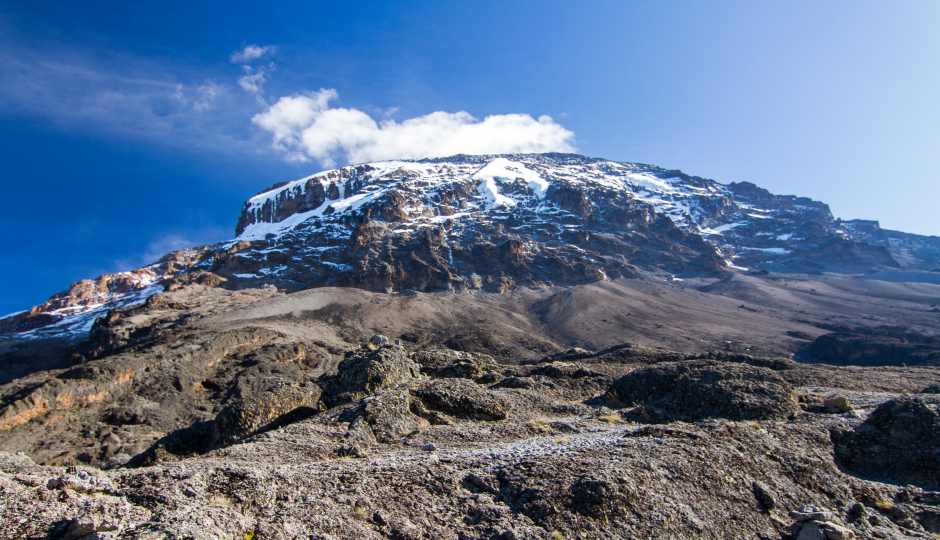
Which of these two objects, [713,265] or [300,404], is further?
[713,265]

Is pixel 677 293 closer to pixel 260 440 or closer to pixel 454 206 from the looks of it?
pixel 454 206

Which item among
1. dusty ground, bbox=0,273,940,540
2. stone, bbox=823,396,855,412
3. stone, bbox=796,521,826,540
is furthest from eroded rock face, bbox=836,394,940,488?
stone, bbox=796,521,826,540

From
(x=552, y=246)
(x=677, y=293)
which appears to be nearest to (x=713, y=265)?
(x=677, y=293)

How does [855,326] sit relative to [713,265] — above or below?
below

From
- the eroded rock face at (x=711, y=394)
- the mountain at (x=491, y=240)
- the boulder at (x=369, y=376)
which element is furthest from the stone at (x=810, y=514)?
the mountain at (x=491, y=240)

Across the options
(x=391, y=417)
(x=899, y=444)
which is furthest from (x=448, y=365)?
(x=899, y=444)

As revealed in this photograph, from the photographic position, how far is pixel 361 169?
557 feet

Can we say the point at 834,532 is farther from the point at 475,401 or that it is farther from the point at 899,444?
the point at 475,401

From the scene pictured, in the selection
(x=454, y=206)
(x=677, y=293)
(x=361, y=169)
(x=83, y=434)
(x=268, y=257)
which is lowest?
(x=83, y=434)

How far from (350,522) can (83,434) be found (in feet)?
113

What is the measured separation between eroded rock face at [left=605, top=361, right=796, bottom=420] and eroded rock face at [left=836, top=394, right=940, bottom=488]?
1.42 metres

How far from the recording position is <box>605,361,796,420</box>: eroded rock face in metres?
9.92

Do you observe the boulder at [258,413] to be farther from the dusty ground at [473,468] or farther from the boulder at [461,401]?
the boulder at [461,401]

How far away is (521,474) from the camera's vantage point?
19.3 ft
